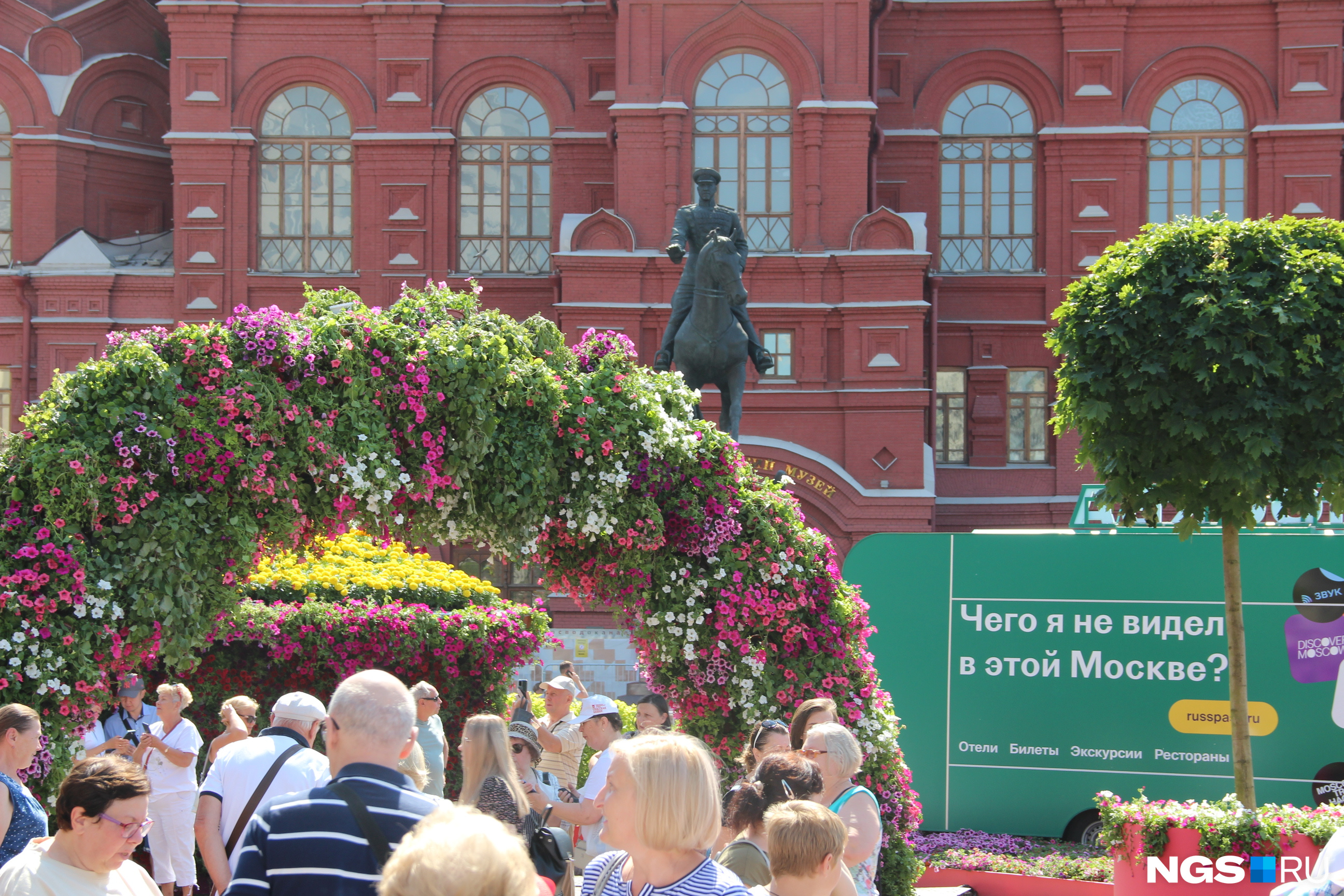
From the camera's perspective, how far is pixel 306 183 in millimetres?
24562

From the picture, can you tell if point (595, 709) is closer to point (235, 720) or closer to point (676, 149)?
point (235, 720)

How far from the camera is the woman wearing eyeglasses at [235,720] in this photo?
23.0ft

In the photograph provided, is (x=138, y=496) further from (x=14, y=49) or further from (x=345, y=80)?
(x=14, y=49)

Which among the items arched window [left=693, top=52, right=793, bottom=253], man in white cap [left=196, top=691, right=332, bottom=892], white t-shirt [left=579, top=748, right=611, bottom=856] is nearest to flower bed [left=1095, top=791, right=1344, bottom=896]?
white t-shirt [left=579, top=748, right=611, bottom=856]

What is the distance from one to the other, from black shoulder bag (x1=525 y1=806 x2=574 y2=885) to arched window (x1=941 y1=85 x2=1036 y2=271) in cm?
2102

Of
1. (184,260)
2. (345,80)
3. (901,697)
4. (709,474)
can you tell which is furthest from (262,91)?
(709,474)

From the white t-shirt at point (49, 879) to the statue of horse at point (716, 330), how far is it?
734 cm

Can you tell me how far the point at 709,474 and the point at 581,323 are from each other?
15055 mm

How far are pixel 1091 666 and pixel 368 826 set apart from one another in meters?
9.20

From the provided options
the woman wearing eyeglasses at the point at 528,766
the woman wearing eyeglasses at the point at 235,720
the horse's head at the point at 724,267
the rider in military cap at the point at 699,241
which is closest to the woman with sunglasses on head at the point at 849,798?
the woman wearing eyeglasses at the point at 528,766

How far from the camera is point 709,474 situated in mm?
7672

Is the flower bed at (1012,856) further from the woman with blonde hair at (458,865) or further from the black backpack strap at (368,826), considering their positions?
the woman with blonde hair at (458,865)

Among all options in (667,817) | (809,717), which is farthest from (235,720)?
(667,817)

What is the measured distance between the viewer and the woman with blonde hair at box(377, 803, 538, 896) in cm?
260
